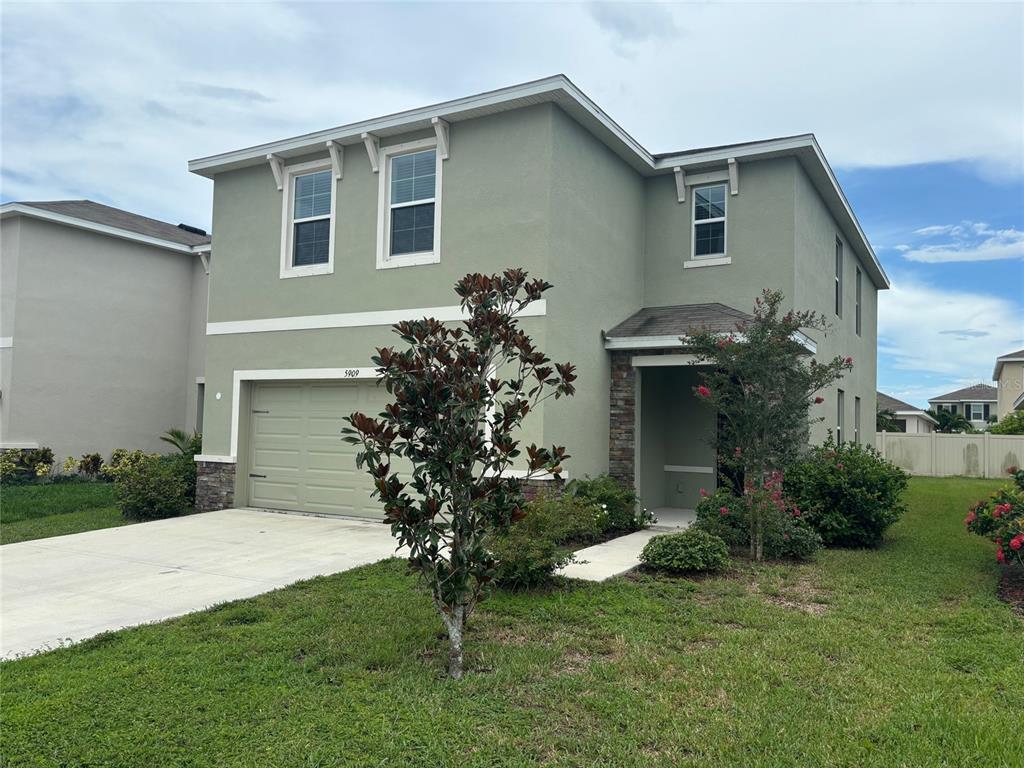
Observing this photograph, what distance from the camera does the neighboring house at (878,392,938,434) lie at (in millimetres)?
43125

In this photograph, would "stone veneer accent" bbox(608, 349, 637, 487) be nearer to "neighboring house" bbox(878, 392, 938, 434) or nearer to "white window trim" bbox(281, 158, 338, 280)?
"white window trim" bbox(281, 158, 338, 280)

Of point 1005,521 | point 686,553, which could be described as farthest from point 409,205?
point 1005,521

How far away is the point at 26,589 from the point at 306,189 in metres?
7.94

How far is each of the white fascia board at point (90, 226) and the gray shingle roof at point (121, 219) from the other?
0.44 ft

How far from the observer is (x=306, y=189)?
42.6ft

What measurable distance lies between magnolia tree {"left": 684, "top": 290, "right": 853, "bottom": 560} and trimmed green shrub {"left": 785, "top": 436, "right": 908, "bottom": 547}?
3.29ft

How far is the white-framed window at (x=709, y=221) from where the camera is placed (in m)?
12.7

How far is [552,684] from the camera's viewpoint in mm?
4773

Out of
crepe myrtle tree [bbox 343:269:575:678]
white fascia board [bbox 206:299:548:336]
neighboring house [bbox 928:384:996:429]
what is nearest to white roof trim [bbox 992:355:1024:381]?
neighboring house [bbox 928:384:996:429]

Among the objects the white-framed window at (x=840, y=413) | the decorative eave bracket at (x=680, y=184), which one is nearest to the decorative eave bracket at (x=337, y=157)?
the decorative eave bracket at (x=680, y=184)

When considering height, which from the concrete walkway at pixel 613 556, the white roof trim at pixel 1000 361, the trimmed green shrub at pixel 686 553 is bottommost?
the concrete walkway at pixel 613 556

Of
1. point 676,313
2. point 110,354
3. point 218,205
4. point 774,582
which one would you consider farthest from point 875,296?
point 110,354

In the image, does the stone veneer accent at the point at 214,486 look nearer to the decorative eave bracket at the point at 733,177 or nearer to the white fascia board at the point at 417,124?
the white fascia board at the point at 417,124

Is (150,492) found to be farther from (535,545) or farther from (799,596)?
(799,596)
